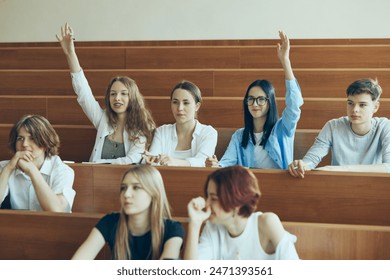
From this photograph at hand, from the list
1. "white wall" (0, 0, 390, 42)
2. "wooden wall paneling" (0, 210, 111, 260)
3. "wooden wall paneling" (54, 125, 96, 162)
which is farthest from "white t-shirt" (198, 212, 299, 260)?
"white wall" (0, 0, 390, 42)

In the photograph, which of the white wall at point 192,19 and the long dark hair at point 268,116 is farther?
the white wall at point 192,19

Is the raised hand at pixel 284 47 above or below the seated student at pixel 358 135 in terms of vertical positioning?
above

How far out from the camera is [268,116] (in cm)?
109

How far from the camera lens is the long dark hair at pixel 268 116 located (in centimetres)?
107

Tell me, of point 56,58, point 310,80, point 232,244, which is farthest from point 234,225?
point 56,58

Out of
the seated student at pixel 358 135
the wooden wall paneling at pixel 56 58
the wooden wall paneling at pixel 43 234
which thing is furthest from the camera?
the wooden wall paneling at pixel 56 58

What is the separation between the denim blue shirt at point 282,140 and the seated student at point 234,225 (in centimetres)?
39

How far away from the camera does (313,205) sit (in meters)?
0.87

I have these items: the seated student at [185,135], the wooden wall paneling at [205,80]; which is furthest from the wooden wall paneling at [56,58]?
the seated student at [185,135]

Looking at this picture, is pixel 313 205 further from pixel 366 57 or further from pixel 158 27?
Answer: pixel 158 27

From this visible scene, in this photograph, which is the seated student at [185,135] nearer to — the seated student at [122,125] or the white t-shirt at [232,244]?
the seated student at [122,125]

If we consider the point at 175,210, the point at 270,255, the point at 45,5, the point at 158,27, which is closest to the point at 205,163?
the point at 175,210
